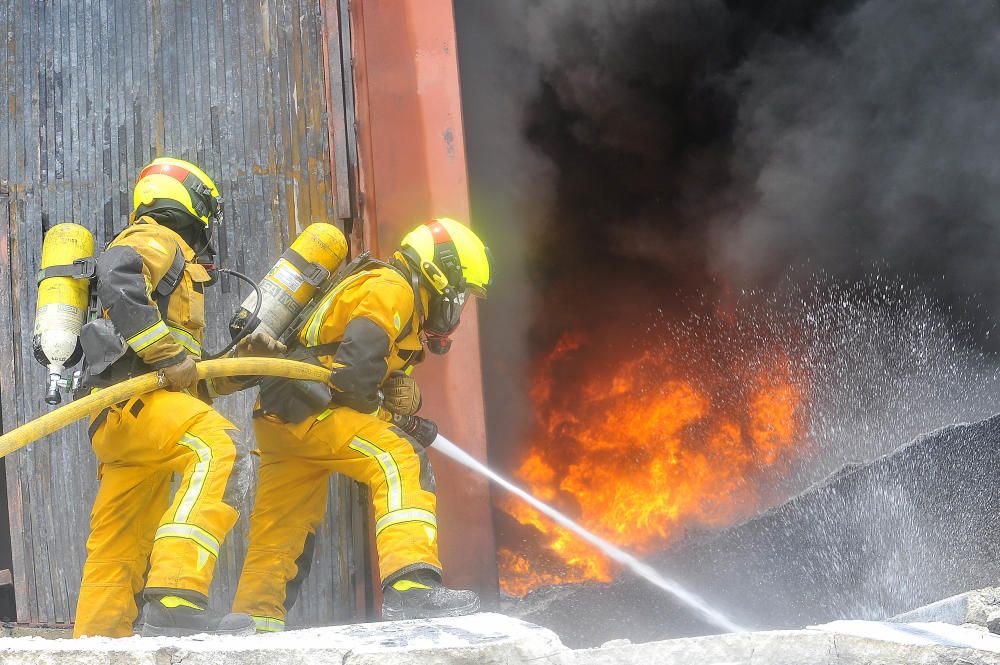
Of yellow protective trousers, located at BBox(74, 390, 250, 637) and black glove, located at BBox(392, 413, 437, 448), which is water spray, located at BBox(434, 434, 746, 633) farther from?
yellow protective trousers, located at BBox(74, 390, 250, 637)

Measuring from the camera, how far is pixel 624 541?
21.8ft

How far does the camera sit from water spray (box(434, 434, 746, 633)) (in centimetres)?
474

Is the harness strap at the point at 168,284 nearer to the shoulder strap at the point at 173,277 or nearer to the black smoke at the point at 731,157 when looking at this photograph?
the shoulder strap at the point at 173,277

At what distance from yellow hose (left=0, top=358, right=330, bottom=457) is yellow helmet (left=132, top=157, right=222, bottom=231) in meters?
0.79

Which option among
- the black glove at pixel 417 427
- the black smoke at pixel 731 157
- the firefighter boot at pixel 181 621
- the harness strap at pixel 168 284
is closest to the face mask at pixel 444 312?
the black glove at pixel 417 427

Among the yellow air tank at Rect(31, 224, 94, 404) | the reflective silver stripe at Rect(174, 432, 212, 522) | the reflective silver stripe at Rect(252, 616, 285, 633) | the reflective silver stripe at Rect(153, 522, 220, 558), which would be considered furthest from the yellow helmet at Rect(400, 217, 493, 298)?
the reflective silver stripe at Rect(252, 616, 285, 633)

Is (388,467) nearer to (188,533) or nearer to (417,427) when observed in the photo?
(417,427)

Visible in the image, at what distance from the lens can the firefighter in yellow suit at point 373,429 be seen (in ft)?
11.4

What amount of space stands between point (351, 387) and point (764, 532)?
3.56 m

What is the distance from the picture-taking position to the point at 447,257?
405cm

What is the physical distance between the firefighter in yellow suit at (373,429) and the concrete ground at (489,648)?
0.78 meters

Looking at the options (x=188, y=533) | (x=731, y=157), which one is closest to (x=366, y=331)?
(x=188, y=533)

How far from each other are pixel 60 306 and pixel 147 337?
478 millimetres

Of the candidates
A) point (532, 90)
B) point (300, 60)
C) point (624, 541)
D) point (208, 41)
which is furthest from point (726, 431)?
point (208, 41)
